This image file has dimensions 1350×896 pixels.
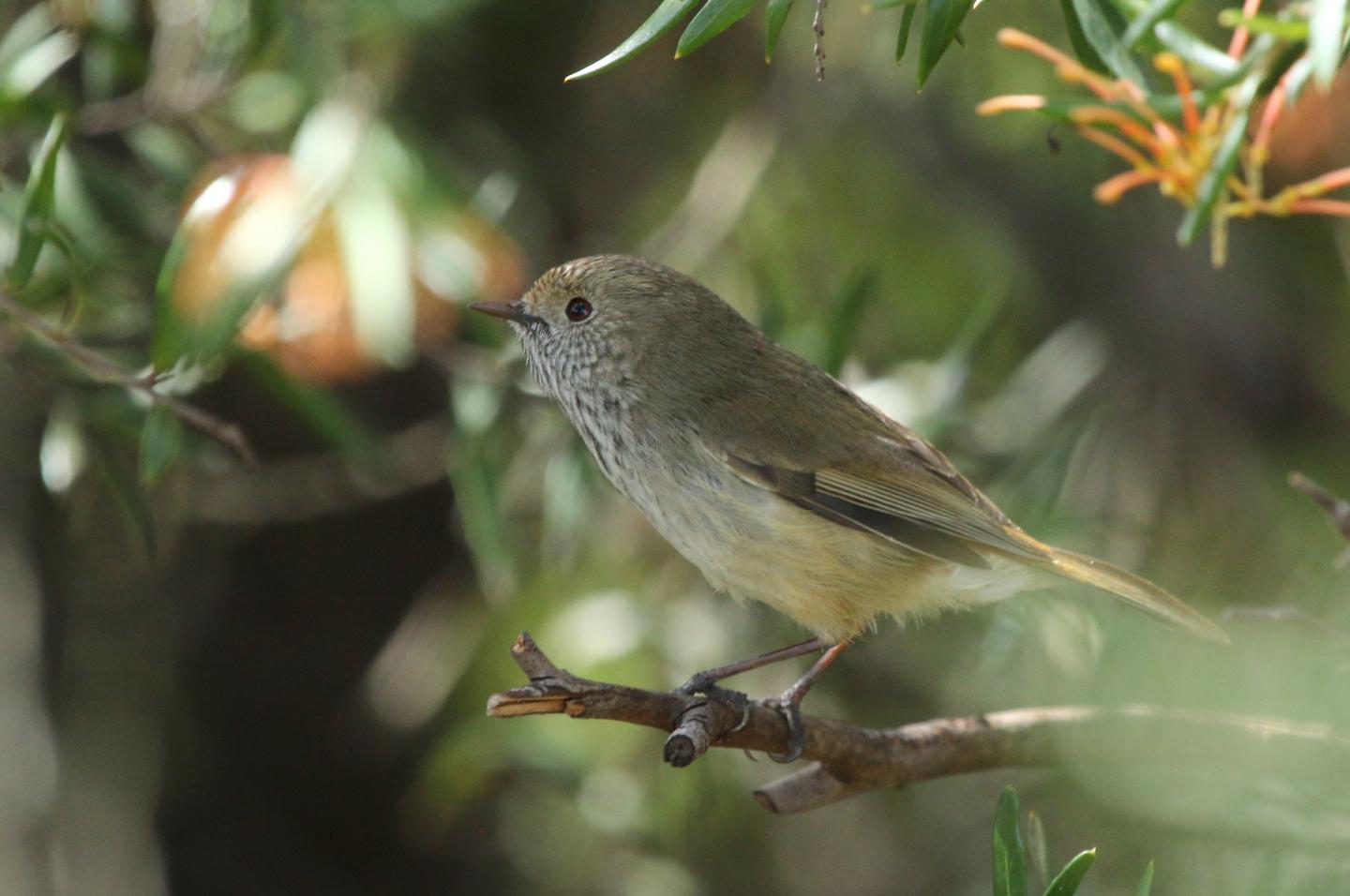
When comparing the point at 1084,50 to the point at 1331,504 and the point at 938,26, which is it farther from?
the point at 1331,504

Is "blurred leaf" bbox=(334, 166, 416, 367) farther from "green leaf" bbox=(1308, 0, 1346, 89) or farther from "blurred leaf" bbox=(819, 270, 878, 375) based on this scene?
"green leaf" bbox=(1308, 0, 1346, 89)

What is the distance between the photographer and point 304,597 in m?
4.93

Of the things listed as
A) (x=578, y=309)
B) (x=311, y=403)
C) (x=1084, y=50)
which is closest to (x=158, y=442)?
(x=311, y=403)

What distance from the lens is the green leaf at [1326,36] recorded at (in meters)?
1.58

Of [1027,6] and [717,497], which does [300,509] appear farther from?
[1027,6]

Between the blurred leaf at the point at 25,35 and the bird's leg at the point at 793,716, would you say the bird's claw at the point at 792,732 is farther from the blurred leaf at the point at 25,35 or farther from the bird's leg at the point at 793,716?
the blurred leaf at the point at 25,35

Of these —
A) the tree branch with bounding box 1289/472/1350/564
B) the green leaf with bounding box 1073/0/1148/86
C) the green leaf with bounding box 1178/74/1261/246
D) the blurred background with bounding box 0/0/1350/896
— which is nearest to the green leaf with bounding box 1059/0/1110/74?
the green leaf with bounding box 1073/0/1148/86

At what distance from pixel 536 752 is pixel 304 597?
137cm

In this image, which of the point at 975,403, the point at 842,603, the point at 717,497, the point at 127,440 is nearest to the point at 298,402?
the point at 127,440

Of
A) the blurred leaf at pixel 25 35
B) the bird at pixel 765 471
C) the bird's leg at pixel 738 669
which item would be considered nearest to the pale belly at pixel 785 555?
the bird at pixel 765 471

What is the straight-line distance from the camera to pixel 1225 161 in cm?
196

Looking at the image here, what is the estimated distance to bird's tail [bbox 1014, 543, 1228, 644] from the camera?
2.94 m

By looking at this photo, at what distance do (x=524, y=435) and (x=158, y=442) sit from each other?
1320 mm

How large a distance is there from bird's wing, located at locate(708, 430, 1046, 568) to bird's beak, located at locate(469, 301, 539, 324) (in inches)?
23.1
